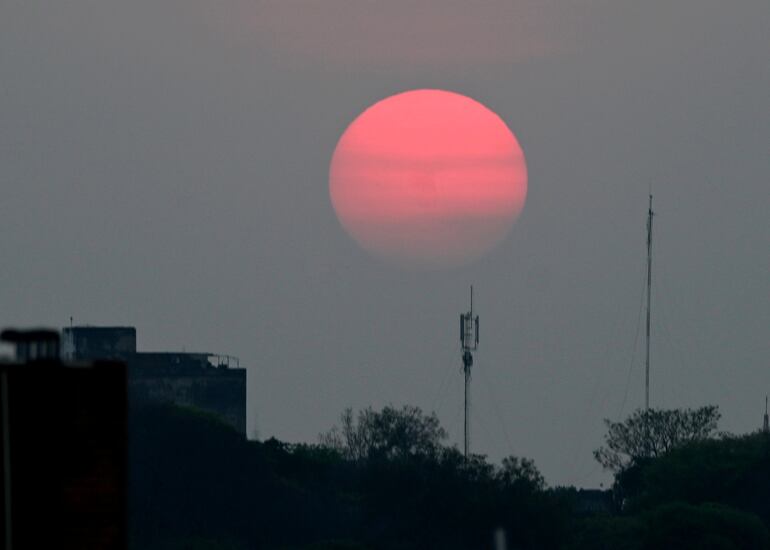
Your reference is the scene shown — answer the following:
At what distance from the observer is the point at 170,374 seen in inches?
7362

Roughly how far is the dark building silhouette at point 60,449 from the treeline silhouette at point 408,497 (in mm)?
99773

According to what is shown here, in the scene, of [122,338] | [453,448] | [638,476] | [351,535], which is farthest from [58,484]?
[122,338]

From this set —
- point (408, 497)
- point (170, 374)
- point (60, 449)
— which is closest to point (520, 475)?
point (408, 497)

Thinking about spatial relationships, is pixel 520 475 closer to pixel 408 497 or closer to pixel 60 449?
pixel 408 497

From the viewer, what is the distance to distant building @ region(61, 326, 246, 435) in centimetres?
17750

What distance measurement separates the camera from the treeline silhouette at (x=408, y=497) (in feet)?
432

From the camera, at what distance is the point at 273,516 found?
149 m

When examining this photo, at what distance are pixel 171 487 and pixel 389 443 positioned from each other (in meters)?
24.8

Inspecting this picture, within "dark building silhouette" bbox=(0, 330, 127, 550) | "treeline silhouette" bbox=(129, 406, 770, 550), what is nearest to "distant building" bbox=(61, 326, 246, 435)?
"treeline silhouette" bbox=(129, 406, 770, 550)

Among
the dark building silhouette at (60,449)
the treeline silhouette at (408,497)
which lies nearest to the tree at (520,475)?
the treeline silhouette at (408,497)

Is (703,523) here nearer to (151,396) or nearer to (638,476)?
(638,476)

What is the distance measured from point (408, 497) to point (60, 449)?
110622 mm

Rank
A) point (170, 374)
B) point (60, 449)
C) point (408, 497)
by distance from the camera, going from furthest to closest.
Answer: point (170, 374) → point (408, 497) → point (60, 449)

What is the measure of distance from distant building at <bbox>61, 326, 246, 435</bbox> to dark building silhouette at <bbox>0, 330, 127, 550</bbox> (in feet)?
483
